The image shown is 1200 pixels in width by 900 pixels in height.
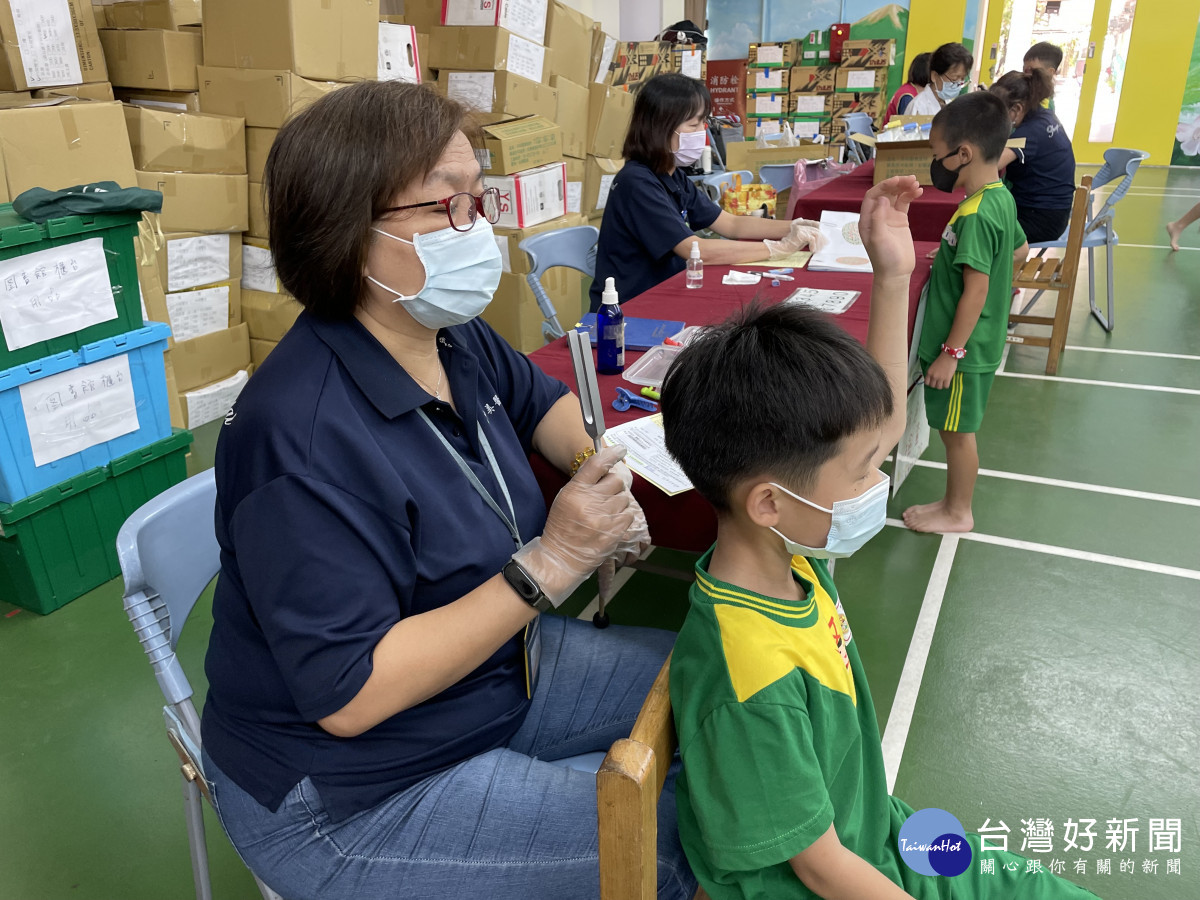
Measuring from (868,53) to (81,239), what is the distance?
35.7ft

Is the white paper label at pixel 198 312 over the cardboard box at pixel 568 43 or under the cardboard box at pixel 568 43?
under

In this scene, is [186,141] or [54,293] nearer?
[54,293]

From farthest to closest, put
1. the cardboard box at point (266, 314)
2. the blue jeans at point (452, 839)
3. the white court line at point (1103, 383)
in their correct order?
the white court line at point (1103, 383), the cardboard box at point (266, 314), the blue jeans at point (452, 839)

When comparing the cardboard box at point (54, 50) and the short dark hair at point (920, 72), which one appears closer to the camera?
the cardboard box at point (54, 50)

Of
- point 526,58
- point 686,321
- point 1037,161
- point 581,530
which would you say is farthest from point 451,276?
point 1037,161

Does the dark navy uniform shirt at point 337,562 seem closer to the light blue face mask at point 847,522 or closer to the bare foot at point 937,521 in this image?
the light blue face mask at point 847,522

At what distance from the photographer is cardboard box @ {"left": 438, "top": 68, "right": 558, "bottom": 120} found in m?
4.62

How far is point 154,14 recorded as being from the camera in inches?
148

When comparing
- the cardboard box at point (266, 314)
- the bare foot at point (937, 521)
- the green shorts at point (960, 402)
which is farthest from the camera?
the cardboard box at point (266, 314)

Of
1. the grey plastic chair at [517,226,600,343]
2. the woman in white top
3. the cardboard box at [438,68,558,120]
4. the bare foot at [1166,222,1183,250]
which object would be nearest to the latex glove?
the grey plastic chair at [517,226,600,343]

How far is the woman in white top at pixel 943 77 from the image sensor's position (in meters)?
5.89

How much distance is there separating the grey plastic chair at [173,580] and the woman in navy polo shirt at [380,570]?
73 millimetres

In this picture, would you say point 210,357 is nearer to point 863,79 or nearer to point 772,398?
point 772,398

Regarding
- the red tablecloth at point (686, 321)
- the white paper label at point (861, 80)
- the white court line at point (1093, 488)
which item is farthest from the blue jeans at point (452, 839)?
the white paper label at point (861, 80)
